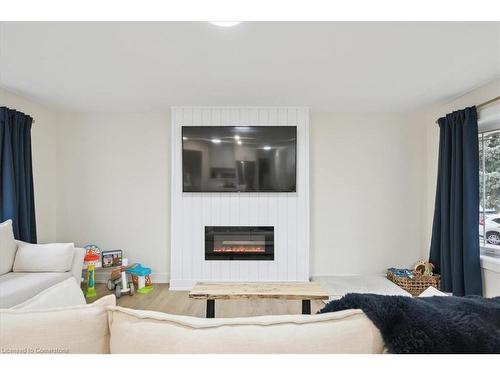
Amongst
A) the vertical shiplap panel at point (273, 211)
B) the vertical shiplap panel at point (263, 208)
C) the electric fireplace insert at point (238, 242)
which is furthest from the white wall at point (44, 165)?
the vertical shiplap panel at point (273, 211)

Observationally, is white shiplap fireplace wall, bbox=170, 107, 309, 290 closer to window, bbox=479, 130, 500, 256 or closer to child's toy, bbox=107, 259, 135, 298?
child's toy, bbox=107, 259, 135, 298

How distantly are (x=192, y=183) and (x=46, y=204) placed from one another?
1.94 metres

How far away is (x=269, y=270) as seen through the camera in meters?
3.64

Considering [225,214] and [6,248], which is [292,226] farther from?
[6,248]

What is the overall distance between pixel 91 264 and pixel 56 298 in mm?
2600

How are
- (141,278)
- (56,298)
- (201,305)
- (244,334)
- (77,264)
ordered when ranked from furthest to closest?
1. (141,278)
2. (201,305)
3. (77,264)
4. (56,298)
5. (244,334)

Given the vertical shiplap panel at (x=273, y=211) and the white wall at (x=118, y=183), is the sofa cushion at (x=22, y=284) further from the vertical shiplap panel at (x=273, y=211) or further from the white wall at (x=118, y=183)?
the vertical shiplap panel at (x=273, y=211)

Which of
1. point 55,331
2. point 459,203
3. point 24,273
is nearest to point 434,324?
point 55,331

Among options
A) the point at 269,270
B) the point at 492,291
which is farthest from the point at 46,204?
the point at 492,291

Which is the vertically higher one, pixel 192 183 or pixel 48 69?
pixel 48 69

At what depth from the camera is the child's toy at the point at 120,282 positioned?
3316mm

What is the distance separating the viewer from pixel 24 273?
2637 millimetres
